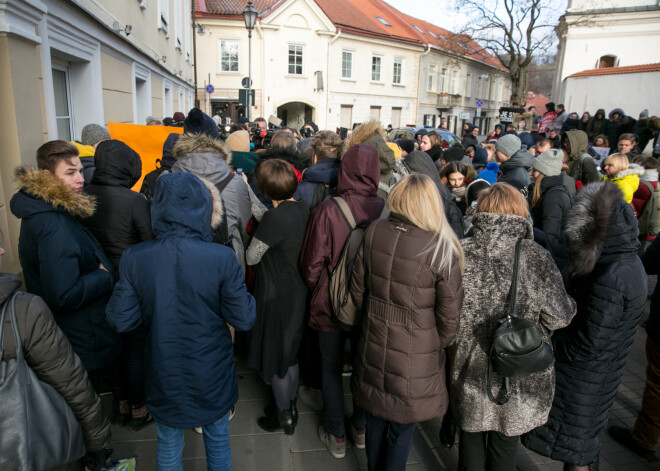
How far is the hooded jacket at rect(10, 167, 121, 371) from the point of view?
2287 mm

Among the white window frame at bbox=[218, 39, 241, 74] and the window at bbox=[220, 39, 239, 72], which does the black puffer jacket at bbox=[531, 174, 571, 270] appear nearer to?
the white window frame at bbox=[218, 39, 241, 74]

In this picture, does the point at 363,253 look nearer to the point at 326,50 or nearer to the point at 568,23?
the point at 568,23

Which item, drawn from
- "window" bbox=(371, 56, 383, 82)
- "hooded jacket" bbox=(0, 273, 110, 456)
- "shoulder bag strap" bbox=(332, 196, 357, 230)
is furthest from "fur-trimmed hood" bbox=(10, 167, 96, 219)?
"window" bbox=(371, 56, 383, 82)

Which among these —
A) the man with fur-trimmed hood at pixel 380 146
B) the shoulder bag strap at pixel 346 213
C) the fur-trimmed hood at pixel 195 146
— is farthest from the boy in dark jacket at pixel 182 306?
the man with fur-trimmed hood at pixel 380 146

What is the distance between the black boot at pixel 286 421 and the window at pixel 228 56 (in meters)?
27.9

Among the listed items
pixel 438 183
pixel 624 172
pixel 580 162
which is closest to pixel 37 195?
pixel 438 183

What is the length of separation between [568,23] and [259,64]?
17393 millimetres

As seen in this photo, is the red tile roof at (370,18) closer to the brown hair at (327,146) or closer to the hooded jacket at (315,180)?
the brown hair at (327,146)

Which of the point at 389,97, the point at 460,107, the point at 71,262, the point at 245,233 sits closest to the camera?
the point at 71,262

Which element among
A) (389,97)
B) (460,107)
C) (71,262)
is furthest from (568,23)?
(71,262)

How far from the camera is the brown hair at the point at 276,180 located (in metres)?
2.86

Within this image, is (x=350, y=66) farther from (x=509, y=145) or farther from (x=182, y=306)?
(x=182, y=306)

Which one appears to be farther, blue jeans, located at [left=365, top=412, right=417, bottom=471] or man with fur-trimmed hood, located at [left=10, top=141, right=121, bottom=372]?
blue jeans, located at [left=365, top=412, right=417, bottom=471]

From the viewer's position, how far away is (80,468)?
204cm
